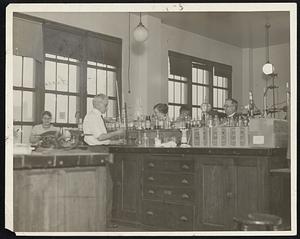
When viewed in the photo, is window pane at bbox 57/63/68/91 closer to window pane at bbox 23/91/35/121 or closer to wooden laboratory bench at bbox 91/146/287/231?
window pane at bbox 23/91/35/121

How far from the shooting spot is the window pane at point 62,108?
5.57 m

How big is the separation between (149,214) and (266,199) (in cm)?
116

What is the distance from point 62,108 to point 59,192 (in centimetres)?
253

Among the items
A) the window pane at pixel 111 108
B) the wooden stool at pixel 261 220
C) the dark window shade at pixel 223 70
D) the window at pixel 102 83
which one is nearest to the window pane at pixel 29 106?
the window at pixel 102 83

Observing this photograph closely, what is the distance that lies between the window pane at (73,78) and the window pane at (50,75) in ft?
0.70

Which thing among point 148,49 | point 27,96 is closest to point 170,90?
point 148,49

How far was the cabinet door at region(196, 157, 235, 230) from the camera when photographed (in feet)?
12.9

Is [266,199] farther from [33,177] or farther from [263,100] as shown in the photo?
[263,100]

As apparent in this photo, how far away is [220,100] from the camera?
8320 millimetres

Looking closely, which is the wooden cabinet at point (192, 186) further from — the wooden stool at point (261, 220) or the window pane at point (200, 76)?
the window pane at point (200, 76)

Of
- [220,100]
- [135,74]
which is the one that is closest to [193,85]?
[220,100]

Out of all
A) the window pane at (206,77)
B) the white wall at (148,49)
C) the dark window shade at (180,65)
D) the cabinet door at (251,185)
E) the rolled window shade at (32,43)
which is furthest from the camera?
the window pane at (206,77)

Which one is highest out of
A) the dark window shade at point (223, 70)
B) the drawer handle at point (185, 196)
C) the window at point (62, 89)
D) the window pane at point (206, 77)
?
the dark window shade at point (223, 70)

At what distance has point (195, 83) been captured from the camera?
25.6 ft
